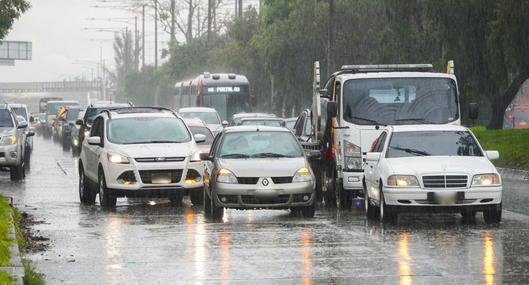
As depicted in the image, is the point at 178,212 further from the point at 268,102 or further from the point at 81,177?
the point at 268,102

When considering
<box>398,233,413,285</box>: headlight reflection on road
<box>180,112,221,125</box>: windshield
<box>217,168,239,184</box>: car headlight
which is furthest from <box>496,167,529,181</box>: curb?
<box>398,233,413,285</box>: headlight reflection on road

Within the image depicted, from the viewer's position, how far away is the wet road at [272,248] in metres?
13.3

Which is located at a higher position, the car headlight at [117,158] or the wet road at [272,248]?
the car headlight at [117,158]

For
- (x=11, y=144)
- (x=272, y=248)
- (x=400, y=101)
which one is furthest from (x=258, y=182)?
(x=11, y=144)

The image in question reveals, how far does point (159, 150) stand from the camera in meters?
23.8

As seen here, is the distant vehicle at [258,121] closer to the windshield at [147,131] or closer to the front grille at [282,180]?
the windshield at [147,131]

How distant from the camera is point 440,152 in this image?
20.1 metres

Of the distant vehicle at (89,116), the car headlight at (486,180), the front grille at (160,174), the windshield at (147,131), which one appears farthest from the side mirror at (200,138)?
the distant vehicle at (89,116)

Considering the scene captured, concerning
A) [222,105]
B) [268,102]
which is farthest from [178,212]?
[268,102]

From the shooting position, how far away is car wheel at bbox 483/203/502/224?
19141 millimetres

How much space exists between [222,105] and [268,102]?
30209 millimetres

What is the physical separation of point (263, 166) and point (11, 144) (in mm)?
12677

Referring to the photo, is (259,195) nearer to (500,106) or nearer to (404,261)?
(404,261)

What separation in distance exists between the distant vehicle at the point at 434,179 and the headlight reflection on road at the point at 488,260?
4.41 feet
